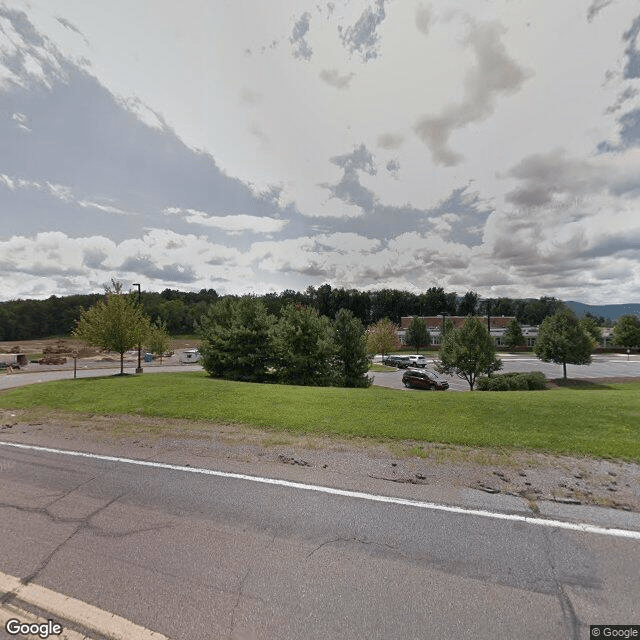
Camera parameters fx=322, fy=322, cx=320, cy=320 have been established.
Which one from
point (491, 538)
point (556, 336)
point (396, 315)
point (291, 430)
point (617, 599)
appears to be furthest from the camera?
point (396, 315)

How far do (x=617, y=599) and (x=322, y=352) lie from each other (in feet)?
50.2

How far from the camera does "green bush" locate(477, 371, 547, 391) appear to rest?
21.0m

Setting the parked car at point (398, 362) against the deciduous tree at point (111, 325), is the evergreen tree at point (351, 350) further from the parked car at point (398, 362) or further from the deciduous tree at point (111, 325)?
the parked car at point (398, 362)

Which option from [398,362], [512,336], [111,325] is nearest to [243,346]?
[111,325]

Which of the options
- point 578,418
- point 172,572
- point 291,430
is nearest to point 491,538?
point 172,572

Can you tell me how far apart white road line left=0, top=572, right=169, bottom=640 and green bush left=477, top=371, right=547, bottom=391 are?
22.0 m

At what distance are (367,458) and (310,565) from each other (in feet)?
9.85

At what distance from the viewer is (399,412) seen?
907 centimetres

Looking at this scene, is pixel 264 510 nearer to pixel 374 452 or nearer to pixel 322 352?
pixel 374 452

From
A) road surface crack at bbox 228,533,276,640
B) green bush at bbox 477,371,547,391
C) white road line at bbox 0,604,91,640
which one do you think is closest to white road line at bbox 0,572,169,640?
white road line at bbox 0,604,91,640

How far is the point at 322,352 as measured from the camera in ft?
59.5

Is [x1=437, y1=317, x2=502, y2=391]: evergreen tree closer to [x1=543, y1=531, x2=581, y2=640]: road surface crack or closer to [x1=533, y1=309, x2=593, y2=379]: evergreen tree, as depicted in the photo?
[x1=533, y1=309, x2=593, y2=379]: evergreen tree

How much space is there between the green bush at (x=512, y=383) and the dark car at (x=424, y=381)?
287cm

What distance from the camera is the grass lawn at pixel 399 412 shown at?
708 centimetres
